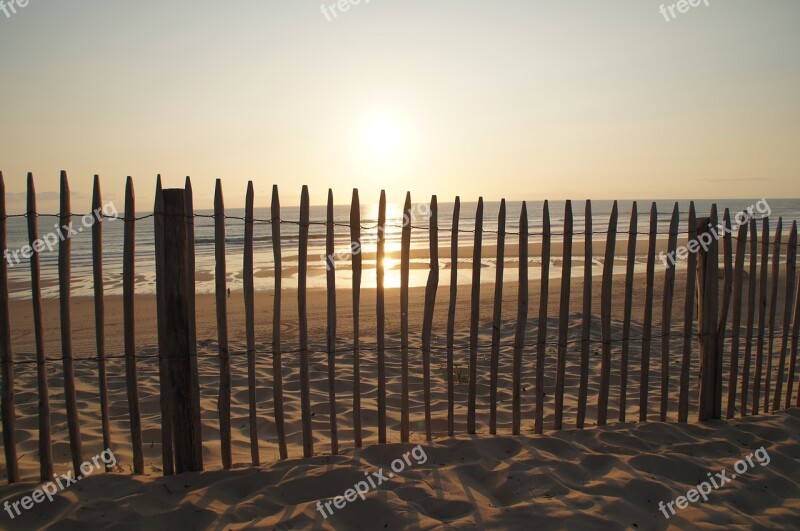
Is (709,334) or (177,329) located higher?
(177,329)

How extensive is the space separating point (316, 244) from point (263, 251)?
5.86 m

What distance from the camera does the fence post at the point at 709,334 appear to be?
191 inches

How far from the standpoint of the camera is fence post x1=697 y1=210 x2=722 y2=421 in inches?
191

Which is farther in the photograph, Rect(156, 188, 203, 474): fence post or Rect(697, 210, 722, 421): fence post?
Rect(697, 210, 722, 421): fence post

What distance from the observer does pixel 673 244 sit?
4.78 metres

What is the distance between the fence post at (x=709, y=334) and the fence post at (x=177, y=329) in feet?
14.2

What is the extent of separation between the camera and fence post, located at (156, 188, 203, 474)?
3734 mm

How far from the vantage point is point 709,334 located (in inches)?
192

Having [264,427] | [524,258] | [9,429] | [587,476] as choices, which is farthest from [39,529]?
[524,258]

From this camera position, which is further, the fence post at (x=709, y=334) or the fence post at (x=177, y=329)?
the fence post at (x=709, y=334)

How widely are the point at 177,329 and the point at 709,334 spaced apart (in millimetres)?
4531

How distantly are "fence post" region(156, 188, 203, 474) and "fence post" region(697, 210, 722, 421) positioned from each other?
4342mm

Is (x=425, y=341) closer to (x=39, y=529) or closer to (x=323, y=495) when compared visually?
(x=323, y=495)

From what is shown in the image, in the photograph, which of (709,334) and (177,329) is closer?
(177,329)
